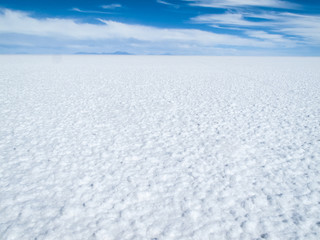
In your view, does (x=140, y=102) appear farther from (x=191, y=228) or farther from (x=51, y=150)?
(x=191, y=228)

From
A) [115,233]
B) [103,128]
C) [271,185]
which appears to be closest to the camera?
[115,233]

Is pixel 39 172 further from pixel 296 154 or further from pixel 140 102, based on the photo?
pixel 140 102

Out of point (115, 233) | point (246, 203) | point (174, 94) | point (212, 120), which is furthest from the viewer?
point (174, 94)

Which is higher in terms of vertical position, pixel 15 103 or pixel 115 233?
pixel 15 103

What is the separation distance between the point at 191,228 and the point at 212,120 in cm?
283

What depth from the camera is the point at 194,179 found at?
2455 millimetres

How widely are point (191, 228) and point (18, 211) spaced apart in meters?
1.46

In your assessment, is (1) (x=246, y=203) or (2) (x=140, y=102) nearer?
(1) (x=246, y=203)

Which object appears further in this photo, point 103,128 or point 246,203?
point 103,128

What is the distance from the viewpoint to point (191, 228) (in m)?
1.80

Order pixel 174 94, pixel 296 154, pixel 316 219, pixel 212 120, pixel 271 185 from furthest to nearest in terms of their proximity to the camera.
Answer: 1. pixel 174 94
2. pixel 212 120
3. pixel 296 154
4. pixel 271 185
5. pixel 316 219

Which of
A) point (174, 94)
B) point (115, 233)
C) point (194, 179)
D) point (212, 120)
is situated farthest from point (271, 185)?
point (174, 94)

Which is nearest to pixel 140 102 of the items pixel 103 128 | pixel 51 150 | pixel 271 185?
pixel 103 128

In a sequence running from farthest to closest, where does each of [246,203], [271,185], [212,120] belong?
[212,120] → [271,185] → [246,203]
